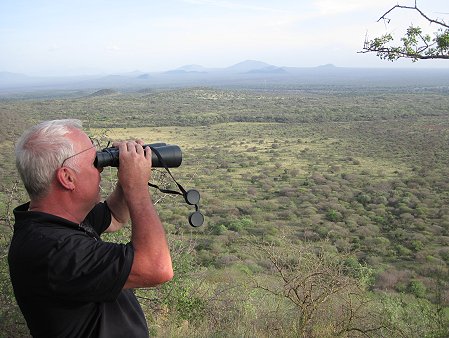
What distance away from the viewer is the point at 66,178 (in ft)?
3.92

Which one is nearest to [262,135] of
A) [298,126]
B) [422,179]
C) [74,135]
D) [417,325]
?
[298,126]

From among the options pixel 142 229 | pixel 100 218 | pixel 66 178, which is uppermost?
pixel 66 178

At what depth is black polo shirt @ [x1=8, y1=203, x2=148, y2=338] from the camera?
43.3 inches

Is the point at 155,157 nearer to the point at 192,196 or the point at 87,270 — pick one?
the point at 192,196

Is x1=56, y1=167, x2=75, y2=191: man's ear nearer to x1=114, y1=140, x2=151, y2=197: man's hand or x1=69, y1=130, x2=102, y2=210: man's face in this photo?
x1=69, y1=130, x2=102, y2=210: man's face

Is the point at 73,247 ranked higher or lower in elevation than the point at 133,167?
lower

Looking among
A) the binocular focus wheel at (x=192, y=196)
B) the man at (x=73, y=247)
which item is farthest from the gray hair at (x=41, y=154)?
the binocular focus wheel at (x=192, y=196)

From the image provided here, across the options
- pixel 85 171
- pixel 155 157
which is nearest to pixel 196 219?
pixel 155 157

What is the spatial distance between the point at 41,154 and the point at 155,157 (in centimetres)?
37

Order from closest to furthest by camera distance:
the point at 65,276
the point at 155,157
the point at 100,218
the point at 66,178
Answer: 1. the point at 65,276
2. the point at 66,178
3. the point at 155,157
4. the point at 100,218

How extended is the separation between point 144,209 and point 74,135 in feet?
1.01

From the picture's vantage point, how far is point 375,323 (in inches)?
177

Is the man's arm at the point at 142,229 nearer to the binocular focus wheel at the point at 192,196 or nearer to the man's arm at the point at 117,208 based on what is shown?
the binocular focus wheel at the point at 192,196

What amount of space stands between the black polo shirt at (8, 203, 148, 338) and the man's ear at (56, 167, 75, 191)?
0.31 ft
